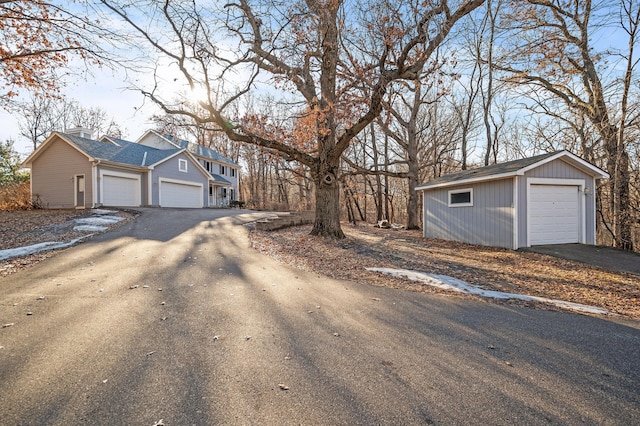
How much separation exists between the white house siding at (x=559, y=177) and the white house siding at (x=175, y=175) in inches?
740

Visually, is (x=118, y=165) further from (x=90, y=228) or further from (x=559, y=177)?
(x=559, y=177)

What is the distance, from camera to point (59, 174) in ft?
55.5

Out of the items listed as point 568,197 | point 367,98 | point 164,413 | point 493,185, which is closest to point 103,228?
point 367,98

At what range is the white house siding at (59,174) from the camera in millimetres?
16125

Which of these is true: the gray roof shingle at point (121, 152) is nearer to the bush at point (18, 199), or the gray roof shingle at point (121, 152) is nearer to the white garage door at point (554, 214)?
the bush at point (18, 199)

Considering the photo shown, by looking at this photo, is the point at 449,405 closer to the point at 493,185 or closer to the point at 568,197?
the point at 493,185

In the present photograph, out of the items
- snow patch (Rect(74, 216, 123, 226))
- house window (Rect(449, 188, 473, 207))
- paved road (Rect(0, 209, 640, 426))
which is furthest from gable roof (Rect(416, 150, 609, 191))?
snow patch (Rect(74, 216, 123, 226))

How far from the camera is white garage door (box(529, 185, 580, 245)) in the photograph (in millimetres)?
9758

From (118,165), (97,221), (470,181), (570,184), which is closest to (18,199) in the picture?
(118,165)

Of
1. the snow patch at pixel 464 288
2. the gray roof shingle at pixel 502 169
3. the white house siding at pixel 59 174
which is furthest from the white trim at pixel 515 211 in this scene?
the white house siding at pixel 59 174

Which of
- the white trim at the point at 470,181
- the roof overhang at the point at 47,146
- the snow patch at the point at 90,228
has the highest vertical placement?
the roof overhang at the point at 47,146

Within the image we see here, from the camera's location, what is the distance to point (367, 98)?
30.2 feet

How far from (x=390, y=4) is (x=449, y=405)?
386 inches

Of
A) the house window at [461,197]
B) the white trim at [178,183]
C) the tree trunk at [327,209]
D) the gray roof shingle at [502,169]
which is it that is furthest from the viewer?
the white trim at [178,183]
